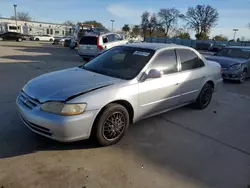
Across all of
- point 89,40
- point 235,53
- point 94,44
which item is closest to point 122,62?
point 235,53

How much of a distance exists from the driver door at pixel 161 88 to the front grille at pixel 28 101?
1.61 m

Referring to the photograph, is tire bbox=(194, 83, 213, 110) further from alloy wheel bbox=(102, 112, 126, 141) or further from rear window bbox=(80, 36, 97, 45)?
rear window bbox=(80, 36, 97, 45)

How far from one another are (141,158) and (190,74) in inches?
88.6

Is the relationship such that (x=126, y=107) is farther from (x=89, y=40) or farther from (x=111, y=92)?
(x=89, y=40)

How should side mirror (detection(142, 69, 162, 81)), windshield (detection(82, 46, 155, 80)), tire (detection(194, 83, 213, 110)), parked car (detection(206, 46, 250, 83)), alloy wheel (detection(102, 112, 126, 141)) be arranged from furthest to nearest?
parked car (detection(206, 46, 250, 83))
tire (detection(194, 83, 213, 110))
windshield (detection(82, 46, 155, 80))
side mirror (detection(142, 69, 162, 81))
alloy wheel (detection(102, 112, 126, 141))

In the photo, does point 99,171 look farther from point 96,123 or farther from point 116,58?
point 116,58

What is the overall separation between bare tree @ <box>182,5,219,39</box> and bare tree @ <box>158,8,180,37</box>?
5039mm

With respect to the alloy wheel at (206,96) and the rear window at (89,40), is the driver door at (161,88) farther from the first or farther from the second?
the rear window at (89,40)

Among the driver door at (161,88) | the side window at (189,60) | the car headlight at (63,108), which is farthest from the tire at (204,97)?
the car headlight at (63,108)

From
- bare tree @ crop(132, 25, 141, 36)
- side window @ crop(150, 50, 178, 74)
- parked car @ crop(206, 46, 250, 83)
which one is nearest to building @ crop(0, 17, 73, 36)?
bare tree @ crop(132, 25, 141, 36)

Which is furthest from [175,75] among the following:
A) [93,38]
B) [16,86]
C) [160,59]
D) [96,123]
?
[93,38]

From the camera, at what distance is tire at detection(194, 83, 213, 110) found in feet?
16.0

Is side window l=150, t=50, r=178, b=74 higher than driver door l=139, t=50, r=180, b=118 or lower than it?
higher

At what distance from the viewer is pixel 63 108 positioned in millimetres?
2701
